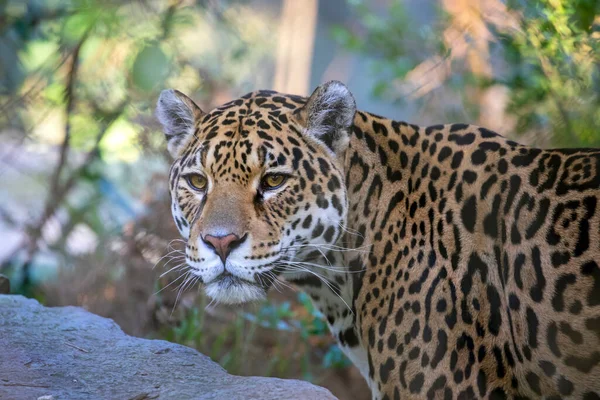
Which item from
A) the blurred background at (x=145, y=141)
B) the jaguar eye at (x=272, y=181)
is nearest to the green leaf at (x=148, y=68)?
the jaguar eye at (x=272, y=181)

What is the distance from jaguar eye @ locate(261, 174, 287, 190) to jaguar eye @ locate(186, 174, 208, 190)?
417mm

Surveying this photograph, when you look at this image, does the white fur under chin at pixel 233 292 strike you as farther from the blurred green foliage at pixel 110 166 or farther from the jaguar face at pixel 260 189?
the blurred green foliage at pixel 110 166

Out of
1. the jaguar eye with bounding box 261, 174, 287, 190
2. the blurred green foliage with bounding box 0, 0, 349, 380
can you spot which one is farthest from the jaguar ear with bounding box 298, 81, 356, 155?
the blurred green foliage with bounding box 0, 0, 349, 380

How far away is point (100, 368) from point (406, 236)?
2.17 metres

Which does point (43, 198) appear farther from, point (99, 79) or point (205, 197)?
point (205, 197)

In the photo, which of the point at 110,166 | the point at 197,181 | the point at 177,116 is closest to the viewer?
the point at 197,181

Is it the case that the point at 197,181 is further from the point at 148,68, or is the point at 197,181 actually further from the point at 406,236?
the point at 406,236

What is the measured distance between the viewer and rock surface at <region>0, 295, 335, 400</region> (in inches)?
180

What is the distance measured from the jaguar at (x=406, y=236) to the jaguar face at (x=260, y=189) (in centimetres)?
1

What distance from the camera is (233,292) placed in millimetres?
5102

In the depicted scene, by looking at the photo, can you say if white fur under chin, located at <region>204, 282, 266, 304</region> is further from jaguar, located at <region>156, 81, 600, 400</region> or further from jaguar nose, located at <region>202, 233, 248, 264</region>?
jaguar nose, located at <region>202, 233, 248, 264</region>

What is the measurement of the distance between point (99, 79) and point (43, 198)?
224cm

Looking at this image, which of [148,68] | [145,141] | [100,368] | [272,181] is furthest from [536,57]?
[100,368]

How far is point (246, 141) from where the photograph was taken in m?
5.30
